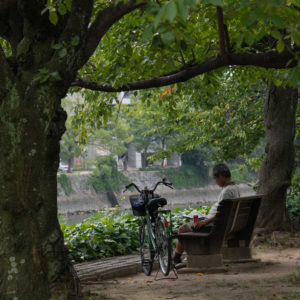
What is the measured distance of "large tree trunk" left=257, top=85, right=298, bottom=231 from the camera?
1094 cm

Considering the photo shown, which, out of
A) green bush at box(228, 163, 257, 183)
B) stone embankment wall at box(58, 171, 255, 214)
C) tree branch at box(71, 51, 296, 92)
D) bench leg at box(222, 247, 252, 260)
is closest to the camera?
tree branch at box(71, 51, 296, 92)

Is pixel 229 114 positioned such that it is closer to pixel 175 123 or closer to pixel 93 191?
pixel 175 123

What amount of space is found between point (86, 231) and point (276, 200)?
4.18 metres

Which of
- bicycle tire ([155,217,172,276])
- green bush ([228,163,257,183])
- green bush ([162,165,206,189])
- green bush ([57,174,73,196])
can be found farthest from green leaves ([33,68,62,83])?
green bush ([228,163,257,183])

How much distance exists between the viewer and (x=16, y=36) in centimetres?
555

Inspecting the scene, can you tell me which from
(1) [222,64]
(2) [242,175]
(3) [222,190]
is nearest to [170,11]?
(1) [222,64]

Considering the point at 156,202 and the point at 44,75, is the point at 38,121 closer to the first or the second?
the point at 44,75

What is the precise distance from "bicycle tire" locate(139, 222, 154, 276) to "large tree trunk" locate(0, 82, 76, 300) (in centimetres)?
224

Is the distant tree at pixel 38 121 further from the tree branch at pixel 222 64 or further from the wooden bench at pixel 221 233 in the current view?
the wooden bench at pixel 221 233

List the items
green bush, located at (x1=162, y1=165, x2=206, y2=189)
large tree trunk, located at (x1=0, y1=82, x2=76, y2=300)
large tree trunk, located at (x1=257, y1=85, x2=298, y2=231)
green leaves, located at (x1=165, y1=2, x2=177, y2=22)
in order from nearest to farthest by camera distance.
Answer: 1. green leaves, located at (x1=165, y1=2, x2=177, y2=22)
2. large tree trunk, located at (x1=0, y1=82, x2=76, y2=300)
3. large tree trunk, located at (x1=257, y1=85, x2=298, y2=231)
4. green bush, located at (x1=162, y1=165, x2=206, y2=189)

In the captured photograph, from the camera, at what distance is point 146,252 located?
7.55 meters

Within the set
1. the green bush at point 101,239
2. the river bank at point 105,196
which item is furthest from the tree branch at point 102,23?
the river bank at point 105,196

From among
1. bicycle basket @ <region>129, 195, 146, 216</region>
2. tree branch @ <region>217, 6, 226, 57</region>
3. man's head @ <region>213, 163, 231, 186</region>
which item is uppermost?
tree branch @ <region>217, 6, 226, 57</region>

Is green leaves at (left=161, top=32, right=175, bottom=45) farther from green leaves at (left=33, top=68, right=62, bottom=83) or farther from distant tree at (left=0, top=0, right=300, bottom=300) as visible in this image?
green leaves at (left=33, top=68, right=62, bottom=83)
